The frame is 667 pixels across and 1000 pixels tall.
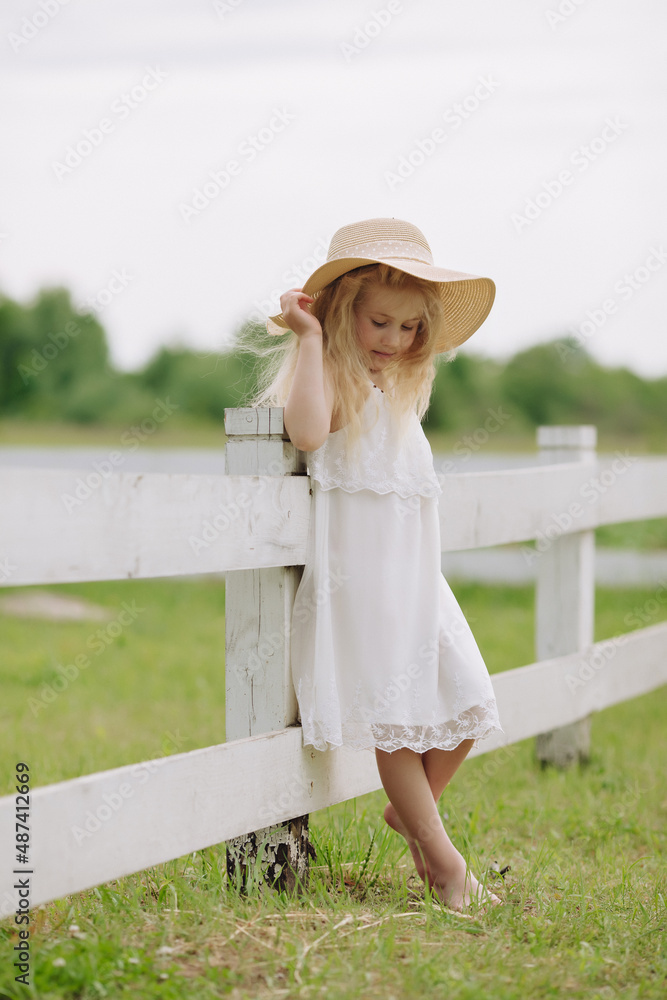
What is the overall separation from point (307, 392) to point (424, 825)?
1.08 metres

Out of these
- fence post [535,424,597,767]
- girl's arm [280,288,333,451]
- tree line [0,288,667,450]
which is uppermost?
tree line [0,288,667,450]

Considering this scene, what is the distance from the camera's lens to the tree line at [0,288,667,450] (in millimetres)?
17734

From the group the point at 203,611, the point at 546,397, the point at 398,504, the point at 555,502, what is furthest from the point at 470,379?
the point at 398,504

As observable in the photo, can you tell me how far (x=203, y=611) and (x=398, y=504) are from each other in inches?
225

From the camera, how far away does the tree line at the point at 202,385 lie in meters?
17.7

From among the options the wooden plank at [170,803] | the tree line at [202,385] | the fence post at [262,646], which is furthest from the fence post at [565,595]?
the tree line at [202,385]

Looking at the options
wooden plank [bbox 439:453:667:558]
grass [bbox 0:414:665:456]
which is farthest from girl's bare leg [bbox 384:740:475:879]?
grass [bbox 0:414:665:456]

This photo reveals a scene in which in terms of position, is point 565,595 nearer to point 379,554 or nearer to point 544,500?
point 544,500

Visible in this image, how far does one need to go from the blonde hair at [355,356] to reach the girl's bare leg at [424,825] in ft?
2.63

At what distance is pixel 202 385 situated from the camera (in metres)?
18.5

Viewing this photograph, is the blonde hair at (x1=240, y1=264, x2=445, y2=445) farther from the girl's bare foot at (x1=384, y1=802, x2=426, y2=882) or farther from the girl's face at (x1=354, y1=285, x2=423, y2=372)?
the girl's bare foot at (x1=384, y1=802, x2=426, y2=882)

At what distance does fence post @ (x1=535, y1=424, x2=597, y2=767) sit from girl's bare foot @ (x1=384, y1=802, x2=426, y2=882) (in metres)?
1.52

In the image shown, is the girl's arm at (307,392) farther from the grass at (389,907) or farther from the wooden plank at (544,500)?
the grass at (389,907)

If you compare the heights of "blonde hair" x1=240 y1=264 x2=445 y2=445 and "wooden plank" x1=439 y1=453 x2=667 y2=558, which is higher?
"blonde hair" x1=240 y1=264 x2=445 y2=445
